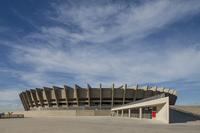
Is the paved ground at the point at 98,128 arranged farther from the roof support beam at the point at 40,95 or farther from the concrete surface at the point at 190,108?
the roof support beam at the point at 40,95

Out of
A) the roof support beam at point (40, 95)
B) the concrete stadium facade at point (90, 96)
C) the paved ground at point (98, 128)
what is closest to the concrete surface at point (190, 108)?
the paved ground at point (98, 128)

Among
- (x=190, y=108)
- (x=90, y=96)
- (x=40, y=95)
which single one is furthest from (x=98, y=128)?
(x=40, y=95)

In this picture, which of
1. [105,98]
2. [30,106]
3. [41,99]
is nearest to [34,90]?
[41,99]

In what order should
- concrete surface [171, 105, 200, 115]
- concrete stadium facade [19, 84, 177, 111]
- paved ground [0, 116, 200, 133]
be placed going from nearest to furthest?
paved ground [0, 116, 200, 133]
concrete surface [171, 105, 200, 115]
concrete stadium facade [19, 84, 177, 111]

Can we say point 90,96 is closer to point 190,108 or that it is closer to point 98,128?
point 190,108

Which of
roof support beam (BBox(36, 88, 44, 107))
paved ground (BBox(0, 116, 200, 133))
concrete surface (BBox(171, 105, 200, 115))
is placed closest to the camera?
paved ground (BBox(0, 116, 200, 133))

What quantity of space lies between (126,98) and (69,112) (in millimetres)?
21455

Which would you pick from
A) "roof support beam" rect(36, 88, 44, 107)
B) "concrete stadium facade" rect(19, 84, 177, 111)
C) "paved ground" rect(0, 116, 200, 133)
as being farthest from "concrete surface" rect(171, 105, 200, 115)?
"roof support beam" rect(36, 88, 44, 107)

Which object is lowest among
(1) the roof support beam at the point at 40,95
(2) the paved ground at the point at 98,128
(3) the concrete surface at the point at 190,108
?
(2) the paved ground at the point at 98,128

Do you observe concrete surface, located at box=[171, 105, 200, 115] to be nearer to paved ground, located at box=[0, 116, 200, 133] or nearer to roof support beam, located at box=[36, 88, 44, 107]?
paved ground, located at box=[0, 116, 200, 133]

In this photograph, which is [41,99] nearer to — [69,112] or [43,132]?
[69,112]

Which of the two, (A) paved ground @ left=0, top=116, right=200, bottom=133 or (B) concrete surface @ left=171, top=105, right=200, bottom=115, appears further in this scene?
(B) concrete surface @ left=171, top=105, right=200, bottom=115

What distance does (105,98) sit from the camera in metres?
85.7

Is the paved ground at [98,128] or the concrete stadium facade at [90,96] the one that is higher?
the concrete stadium facade at [90,96]
